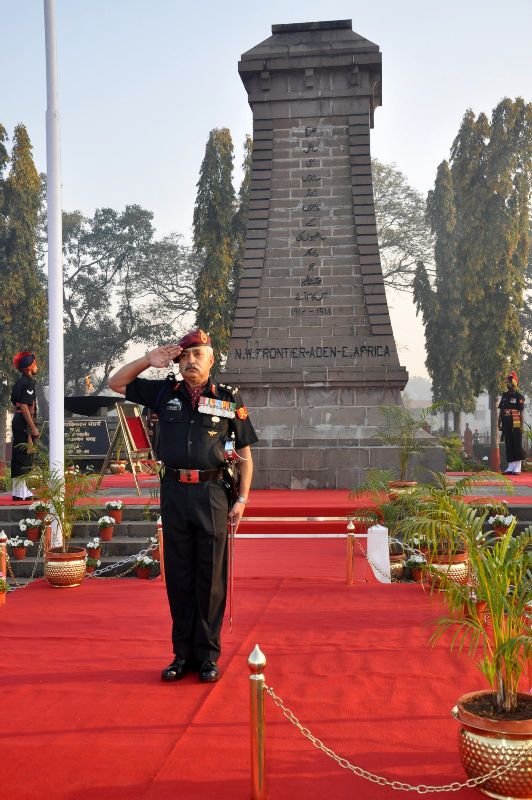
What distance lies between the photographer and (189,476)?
4891 mm

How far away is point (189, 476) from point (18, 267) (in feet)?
79.9

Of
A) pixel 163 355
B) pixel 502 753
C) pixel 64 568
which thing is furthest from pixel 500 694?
pixel 64 568

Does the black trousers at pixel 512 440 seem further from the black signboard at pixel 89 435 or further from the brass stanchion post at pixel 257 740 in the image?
the brass stanchion post at pixel 257 740

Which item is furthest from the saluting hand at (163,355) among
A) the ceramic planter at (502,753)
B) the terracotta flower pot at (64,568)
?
the terracotta flower pot at (64,568)

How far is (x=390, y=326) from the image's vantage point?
561 inches

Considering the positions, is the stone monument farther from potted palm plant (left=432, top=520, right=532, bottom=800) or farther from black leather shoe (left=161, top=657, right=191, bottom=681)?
potted palm plant (left=432, top=520, right=532, bottom=800)

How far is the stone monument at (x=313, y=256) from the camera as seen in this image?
1413 centimetres

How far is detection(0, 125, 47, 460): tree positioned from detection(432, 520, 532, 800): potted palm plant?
78.6 feet

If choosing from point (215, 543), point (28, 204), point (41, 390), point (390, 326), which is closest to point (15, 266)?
point (28, 204)

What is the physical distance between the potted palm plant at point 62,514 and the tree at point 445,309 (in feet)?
77.1

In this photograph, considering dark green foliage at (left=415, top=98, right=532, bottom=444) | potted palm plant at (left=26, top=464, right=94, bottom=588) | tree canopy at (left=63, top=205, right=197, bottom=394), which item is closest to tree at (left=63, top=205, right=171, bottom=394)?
tree canopy at (left=63, top=205, right=197, bottom=394)

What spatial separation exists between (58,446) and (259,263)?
22.5ft

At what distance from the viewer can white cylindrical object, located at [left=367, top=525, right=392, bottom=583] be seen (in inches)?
306

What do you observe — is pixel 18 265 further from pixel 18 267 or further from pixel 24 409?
pixel 24 409
